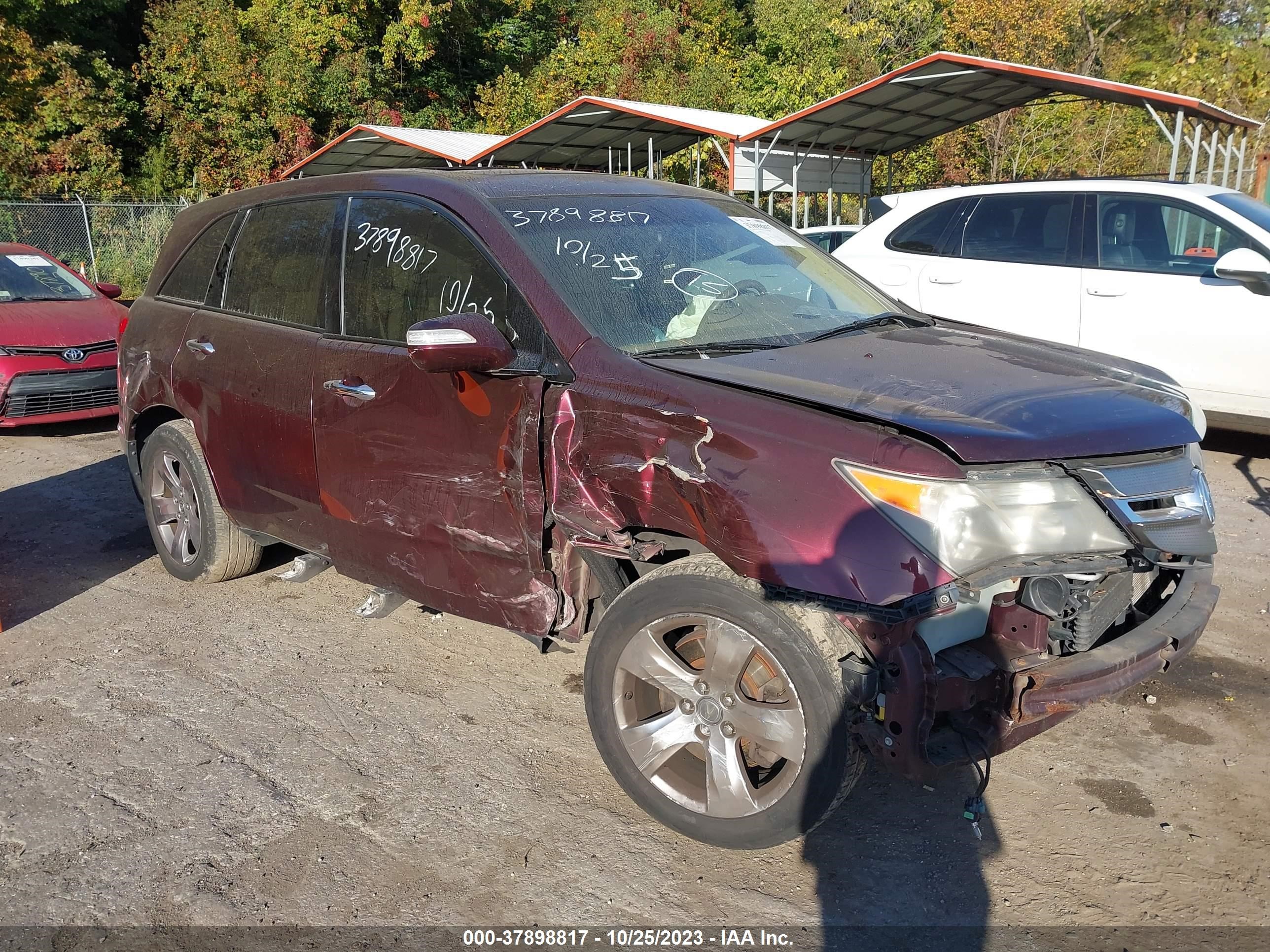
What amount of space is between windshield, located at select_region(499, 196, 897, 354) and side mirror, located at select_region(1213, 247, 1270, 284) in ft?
11.0

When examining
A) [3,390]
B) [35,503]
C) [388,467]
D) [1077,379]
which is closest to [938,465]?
[1077,379]

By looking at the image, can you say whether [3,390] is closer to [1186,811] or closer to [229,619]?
[229,619]

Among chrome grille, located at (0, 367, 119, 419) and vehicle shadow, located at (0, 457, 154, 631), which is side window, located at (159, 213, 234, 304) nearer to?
vehicle shadow, located at (0, 457, 154, 631)

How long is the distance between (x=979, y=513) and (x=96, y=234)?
71.5 ft

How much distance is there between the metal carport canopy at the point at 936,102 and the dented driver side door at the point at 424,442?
32.0 ft

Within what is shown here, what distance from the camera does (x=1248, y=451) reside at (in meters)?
7.57

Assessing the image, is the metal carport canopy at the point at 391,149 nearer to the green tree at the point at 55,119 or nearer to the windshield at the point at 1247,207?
the green tree at the point at 55,119

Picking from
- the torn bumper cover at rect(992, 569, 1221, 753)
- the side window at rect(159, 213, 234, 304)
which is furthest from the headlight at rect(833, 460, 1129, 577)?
the side window at rect(159, 213, 234, 304)

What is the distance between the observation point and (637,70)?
3041 centimetres

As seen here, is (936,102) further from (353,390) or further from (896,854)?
(896,854)

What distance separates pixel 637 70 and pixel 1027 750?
29.8m

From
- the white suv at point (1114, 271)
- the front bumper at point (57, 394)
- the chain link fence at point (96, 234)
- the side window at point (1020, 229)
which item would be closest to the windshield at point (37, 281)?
the front bumper at point (57, 394)

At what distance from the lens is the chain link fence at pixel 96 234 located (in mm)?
19547

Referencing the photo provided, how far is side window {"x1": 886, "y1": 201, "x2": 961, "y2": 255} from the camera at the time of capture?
25.8 feet
